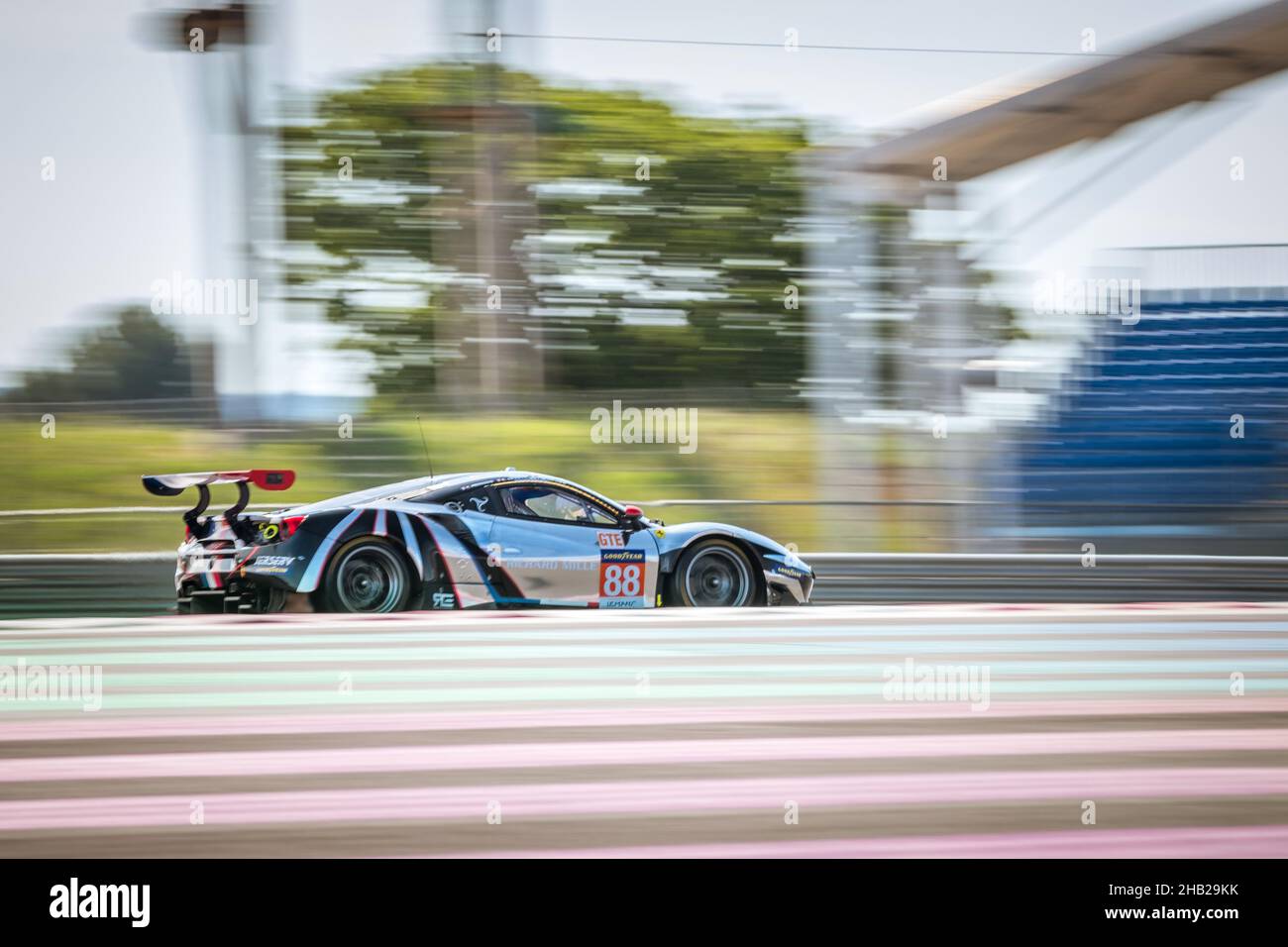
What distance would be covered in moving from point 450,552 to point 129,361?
3323 cm

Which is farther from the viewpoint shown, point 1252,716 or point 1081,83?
point 1081,83

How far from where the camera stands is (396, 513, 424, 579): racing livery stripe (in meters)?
8.60

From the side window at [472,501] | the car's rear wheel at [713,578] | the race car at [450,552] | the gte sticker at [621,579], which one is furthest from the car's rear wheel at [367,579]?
the car's rear wheel at [713,578]

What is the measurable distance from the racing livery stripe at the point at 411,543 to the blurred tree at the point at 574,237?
15910 mm

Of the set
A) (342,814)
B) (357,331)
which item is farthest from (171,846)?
(357,331)

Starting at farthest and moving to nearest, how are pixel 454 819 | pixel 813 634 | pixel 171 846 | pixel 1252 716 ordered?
pixel 813 634, pixel 1252 716, pixel 454 819, pixel 171 846

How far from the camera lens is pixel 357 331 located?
26125mm

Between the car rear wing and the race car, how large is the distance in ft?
0.03

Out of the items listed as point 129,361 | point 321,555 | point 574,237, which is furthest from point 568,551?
point 129,361

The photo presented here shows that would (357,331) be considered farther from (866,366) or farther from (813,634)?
(813,634)

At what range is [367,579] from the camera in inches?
347

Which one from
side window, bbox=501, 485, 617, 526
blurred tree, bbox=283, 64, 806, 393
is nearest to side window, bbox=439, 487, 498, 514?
side window, bbox=501, 485, 617, 526

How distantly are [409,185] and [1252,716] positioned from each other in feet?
75.1

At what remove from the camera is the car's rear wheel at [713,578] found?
9477 mm
